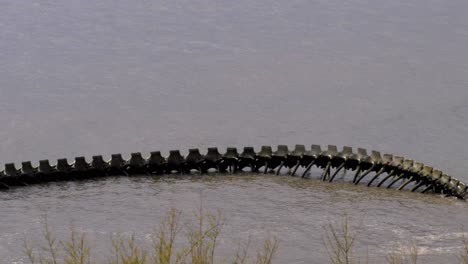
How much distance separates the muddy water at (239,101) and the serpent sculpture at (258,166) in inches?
26.6

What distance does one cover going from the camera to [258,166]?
1777 inches

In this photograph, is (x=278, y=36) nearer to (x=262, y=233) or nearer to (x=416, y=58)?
(x=416, y=58)

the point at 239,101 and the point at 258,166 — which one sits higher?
the point at 239,101

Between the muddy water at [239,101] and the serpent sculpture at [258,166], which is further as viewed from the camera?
the serpent sculpture at [258,166]

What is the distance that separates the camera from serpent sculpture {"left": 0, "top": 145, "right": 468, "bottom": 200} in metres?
42.4

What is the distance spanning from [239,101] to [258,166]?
9252 millimetres

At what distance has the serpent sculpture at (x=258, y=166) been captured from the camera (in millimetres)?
42438

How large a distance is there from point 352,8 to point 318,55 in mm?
9209

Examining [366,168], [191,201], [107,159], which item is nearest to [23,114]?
[107,159]

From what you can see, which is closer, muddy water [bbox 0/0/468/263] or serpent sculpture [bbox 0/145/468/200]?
muddy water [bbox 0/0/468/263]

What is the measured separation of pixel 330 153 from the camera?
4431 cm

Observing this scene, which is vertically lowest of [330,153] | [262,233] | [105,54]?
[262,233]

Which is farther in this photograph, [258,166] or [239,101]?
[239,101]

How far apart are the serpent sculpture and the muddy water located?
68 centimetres
